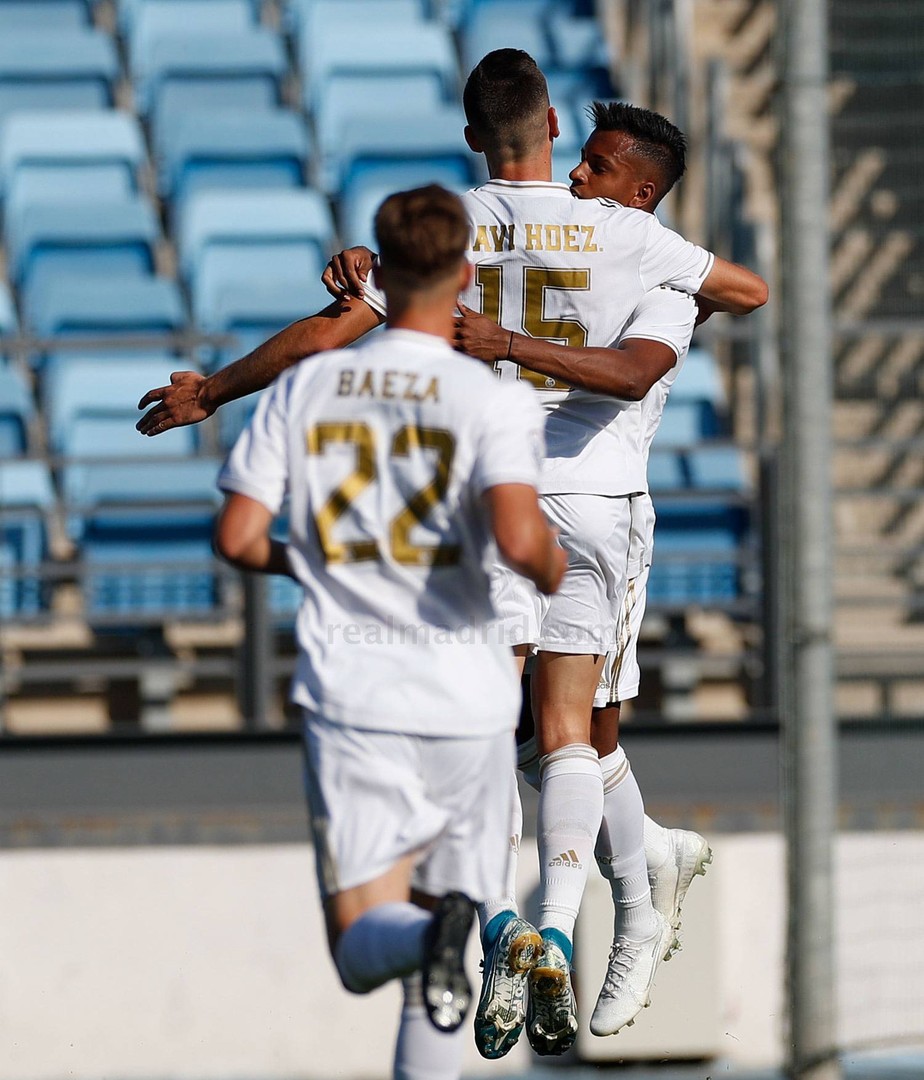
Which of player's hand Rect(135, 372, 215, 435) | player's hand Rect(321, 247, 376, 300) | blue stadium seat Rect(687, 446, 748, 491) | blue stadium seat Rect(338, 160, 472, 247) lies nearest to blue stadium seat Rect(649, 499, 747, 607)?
blue stadium seat Rect(687, 446, 748, 491)

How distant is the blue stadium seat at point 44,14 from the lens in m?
12.7

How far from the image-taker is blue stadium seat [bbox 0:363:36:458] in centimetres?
934

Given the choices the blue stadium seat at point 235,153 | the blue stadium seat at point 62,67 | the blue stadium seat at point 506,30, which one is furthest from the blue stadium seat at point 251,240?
the blue stadium seat at point 506,30

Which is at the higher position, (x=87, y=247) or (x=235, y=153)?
(x=235, y=153)

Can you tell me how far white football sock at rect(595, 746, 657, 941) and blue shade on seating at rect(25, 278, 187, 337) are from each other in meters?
5.77

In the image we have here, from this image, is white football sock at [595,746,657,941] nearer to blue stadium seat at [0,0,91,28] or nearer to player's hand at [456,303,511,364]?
player's hand at [456,303,511,364]

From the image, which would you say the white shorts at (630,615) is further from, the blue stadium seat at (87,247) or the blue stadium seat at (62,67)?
the blue stadium seat at (62,67)

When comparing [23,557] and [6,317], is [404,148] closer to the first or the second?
[6,317]

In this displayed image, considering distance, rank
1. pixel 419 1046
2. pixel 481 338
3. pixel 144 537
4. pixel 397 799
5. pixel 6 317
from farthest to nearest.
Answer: pixel 6 317, pixel 144 537, pixel 481 338, pixel 419 1046, pixel 397 799

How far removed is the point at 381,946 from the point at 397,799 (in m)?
0.27

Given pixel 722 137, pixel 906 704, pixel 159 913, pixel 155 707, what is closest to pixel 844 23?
pixel 722 137

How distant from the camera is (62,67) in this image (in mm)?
12125

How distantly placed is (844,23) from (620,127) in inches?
205

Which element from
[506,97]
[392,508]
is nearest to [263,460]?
[392,508]
